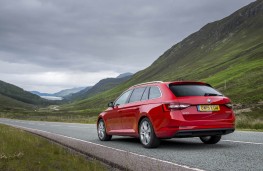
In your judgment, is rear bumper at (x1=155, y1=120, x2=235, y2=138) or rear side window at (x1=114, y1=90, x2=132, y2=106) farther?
rear side window at (x1=114, y1=90, x2=132, y2=106)

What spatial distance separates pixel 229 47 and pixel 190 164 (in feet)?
568

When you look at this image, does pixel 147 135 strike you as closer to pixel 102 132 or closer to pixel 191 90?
pixel 191 90

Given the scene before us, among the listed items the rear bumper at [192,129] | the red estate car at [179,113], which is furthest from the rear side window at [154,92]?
the rear bumper at [192,129]

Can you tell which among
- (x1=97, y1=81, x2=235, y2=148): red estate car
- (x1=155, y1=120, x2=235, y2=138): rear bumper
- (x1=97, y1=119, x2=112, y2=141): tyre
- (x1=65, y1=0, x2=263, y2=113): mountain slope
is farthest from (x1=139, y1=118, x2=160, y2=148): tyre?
(x1=65, y1=0, x2=263, y2=113): mountain slope

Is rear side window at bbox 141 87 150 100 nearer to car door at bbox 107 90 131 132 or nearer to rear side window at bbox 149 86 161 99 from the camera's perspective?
rear side window at bbox 149 86 161 99

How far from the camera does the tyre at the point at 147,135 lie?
1046 centimetres

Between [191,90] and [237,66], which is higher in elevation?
[237,66]

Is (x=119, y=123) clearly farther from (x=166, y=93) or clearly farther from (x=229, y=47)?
(x=229, y=47)

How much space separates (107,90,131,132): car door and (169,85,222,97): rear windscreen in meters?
2.32

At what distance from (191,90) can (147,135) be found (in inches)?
64.2

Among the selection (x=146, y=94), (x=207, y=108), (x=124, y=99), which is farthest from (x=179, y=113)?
(x=124, y=99)

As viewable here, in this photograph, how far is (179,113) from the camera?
32.7ft

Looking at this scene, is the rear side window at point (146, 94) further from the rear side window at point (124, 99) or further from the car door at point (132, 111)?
the rear side window at point (124, 99)

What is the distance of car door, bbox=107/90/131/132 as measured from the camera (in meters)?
12.7
